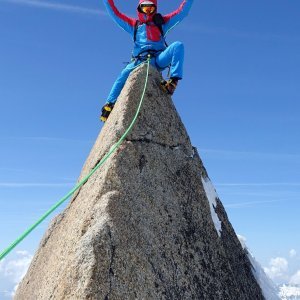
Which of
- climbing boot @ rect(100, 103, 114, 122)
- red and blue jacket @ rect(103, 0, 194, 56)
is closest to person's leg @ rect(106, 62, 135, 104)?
climbing boot @ rect(100, 103, 114, 122)

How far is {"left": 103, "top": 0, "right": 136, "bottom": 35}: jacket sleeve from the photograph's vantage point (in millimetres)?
13633

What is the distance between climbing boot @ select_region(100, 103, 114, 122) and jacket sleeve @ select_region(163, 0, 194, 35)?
315 centimetres

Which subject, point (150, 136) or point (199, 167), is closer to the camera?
point (150, 136)

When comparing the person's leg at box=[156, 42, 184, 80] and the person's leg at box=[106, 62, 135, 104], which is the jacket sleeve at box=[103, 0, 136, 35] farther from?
the person's leg at box=[156, 42, 184, 80]

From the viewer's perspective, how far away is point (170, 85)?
12.0 meters

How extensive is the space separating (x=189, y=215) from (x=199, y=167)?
5.88 feet

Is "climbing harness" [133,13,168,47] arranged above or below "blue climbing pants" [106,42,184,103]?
above

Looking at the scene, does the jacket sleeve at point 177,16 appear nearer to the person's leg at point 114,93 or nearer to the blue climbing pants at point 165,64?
the blue climbing pants at point 165,64

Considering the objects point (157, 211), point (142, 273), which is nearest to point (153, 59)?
point (157, 211)

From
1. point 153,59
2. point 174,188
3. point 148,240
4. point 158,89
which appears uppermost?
point 153,59

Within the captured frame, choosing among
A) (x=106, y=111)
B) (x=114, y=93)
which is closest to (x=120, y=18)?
(x=114, y=93)

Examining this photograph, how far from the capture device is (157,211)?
9.55 m

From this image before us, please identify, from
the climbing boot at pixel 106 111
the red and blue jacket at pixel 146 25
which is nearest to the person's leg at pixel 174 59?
the red and blue jacket at pixel 146 25

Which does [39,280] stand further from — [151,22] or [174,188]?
[151,22]
